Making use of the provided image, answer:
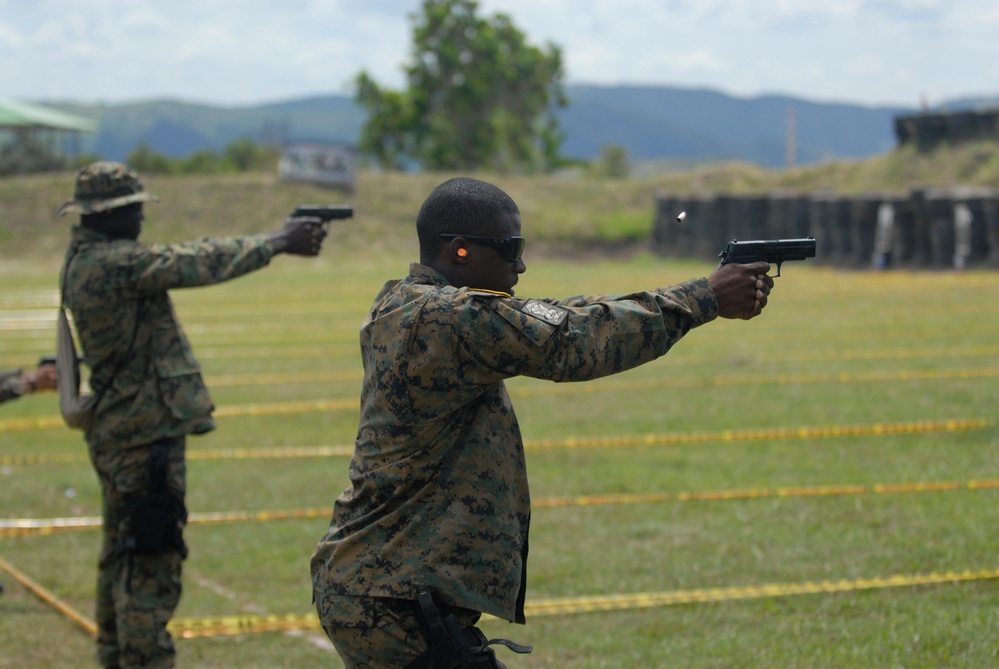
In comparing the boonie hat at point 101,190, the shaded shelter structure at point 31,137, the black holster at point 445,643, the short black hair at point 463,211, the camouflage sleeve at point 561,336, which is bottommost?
the black holster at point 445,643

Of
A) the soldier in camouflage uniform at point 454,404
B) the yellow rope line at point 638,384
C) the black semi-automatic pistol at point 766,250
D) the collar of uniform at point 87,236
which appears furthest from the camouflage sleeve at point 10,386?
the yellow rope line at point 638,384

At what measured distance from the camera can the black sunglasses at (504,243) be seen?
343 cm

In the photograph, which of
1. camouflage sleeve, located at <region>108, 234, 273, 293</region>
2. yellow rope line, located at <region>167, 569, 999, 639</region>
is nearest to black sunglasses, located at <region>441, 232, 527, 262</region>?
camouflage sleeve, located at <region>108, 234, 273, 293</region>

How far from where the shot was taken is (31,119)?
53.5m

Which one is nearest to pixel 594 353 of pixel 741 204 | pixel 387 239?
pixel 741 204

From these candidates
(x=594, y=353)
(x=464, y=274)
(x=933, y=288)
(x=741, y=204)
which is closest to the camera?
(x=594, y=353)

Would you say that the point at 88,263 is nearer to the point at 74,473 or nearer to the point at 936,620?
the point at 936,620

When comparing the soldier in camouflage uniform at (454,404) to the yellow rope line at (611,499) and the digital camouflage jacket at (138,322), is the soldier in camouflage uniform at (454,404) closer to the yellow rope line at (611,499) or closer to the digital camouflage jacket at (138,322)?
the digital camouflage jacket at (138,322)

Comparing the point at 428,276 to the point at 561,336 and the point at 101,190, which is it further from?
the point at 101,190

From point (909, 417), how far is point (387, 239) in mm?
30872

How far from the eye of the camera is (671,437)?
10.6 metres

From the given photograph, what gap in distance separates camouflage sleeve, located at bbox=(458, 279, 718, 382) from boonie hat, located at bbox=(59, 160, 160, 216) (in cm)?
290

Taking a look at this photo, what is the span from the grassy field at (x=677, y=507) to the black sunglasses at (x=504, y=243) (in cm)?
271

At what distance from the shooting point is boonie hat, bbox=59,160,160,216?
5602 millimetres
